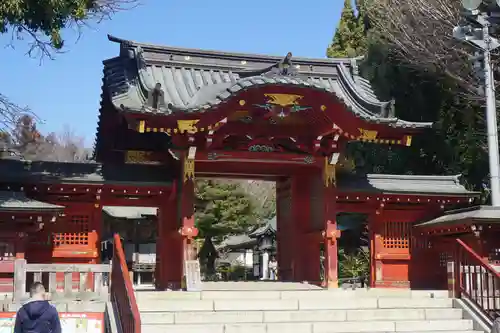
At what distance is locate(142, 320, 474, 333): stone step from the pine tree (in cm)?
1640

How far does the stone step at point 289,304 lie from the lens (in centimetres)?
1024

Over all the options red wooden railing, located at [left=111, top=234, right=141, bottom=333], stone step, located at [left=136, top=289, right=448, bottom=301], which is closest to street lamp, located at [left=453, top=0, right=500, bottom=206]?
stone step, located at [left=136, top=289, right=448, bottom=301]

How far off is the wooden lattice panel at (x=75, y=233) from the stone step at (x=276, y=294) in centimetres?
340

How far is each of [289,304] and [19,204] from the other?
5.52 meters

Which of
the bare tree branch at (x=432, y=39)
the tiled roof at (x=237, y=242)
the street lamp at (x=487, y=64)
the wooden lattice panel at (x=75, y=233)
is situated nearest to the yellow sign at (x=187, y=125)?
the wooden lattice panel at (x=75, y=233)

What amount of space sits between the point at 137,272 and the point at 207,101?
2095cm

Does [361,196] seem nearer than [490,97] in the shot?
No

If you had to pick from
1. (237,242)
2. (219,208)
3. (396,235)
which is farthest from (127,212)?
(396,235)

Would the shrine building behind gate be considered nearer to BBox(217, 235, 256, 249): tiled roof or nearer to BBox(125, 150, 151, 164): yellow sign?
BBox(125, 150, 151, 164): yellow sign

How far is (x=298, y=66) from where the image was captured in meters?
17.0

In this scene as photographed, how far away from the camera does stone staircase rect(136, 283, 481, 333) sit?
964cm

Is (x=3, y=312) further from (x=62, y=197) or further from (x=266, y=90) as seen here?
(x=266, y=90)

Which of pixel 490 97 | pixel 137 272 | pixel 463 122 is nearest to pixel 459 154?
pixel 463 122

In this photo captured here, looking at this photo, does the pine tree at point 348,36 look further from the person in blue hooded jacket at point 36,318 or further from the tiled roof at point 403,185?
the person in blue hooded jacket at point 36,318
